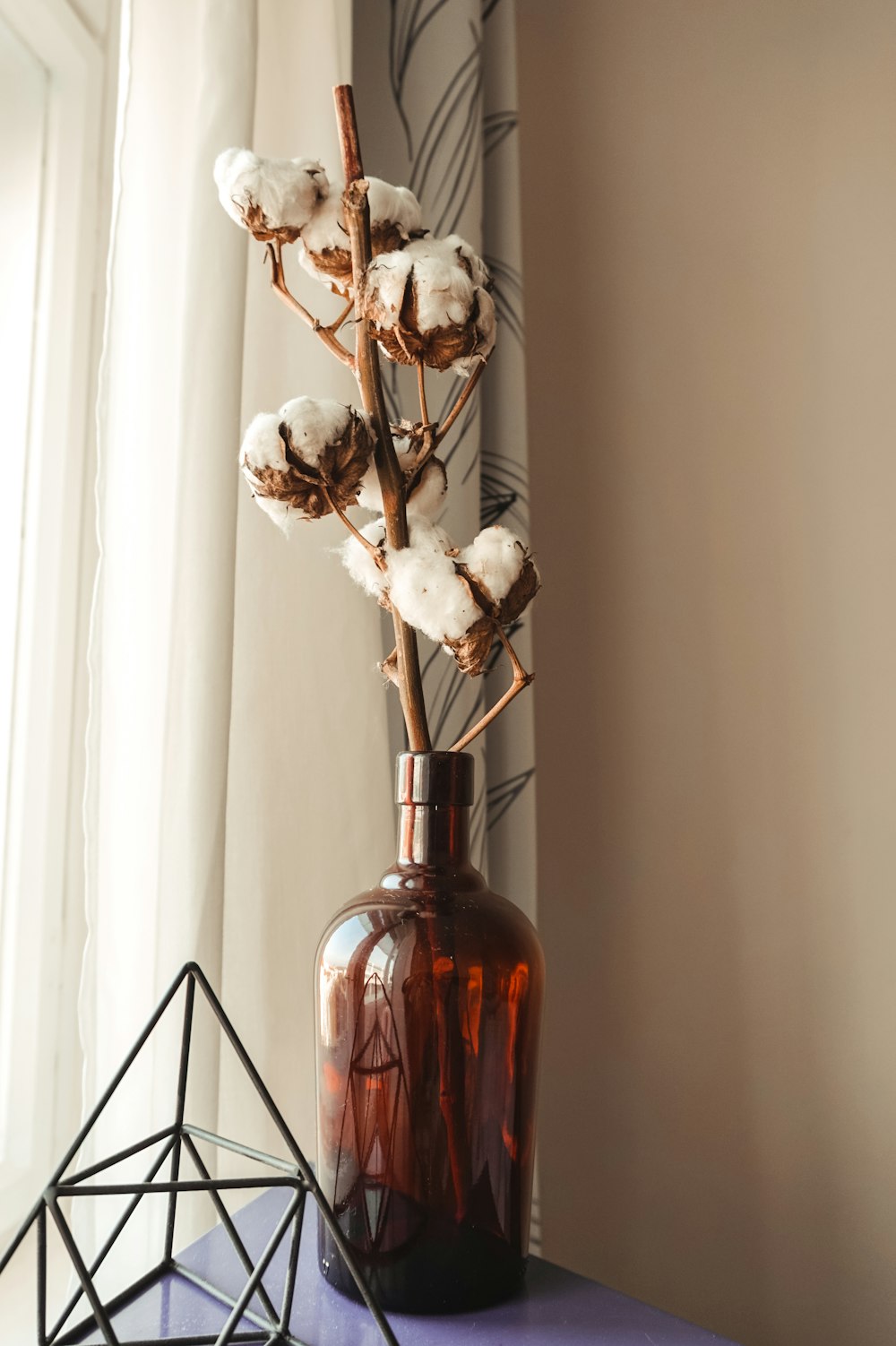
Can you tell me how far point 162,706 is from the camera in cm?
67

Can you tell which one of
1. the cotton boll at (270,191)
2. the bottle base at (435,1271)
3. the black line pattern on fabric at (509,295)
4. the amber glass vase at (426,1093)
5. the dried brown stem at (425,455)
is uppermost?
the black line pattern on fabric at (509,295)

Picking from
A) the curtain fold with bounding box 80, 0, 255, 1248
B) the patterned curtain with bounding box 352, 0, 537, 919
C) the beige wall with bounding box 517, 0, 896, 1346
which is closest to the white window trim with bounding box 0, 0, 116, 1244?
the curtain fold with bounding box 80, 0, 255, 1248

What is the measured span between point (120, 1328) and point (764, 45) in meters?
1.39

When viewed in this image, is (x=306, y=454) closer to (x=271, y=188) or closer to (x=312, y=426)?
(x=312, y=426)

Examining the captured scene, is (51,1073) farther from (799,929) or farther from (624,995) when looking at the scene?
(799,929)

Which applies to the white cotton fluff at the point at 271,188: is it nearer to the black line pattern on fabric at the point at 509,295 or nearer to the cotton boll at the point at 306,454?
the cotton boll at the point at 306,454

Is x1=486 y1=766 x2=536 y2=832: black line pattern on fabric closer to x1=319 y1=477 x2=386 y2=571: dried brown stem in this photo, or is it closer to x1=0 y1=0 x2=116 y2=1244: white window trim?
x1=0 y1=0 x2=116 y2=1244: white window trim

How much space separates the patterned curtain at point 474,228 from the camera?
3.11 ft

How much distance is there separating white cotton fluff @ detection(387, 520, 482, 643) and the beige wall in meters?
0.73

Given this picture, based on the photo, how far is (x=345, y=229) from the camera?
19.9 inches

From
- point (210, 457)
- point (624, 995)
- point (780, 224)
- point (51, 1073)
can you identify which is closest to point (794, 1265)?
point (624, 995)

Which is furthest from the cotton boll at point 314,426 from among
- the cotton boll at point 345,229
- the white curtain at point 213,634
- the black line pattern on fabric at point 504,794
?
the black line pattern on fabric at point 504,794

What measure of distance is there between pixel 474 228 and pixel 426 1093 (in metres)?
0.83

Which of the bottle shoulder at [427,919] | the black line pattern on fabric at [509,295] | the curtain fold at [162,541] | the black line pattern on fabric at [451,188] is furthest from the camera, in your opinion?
the black line pattern on fabric at [509,295]
